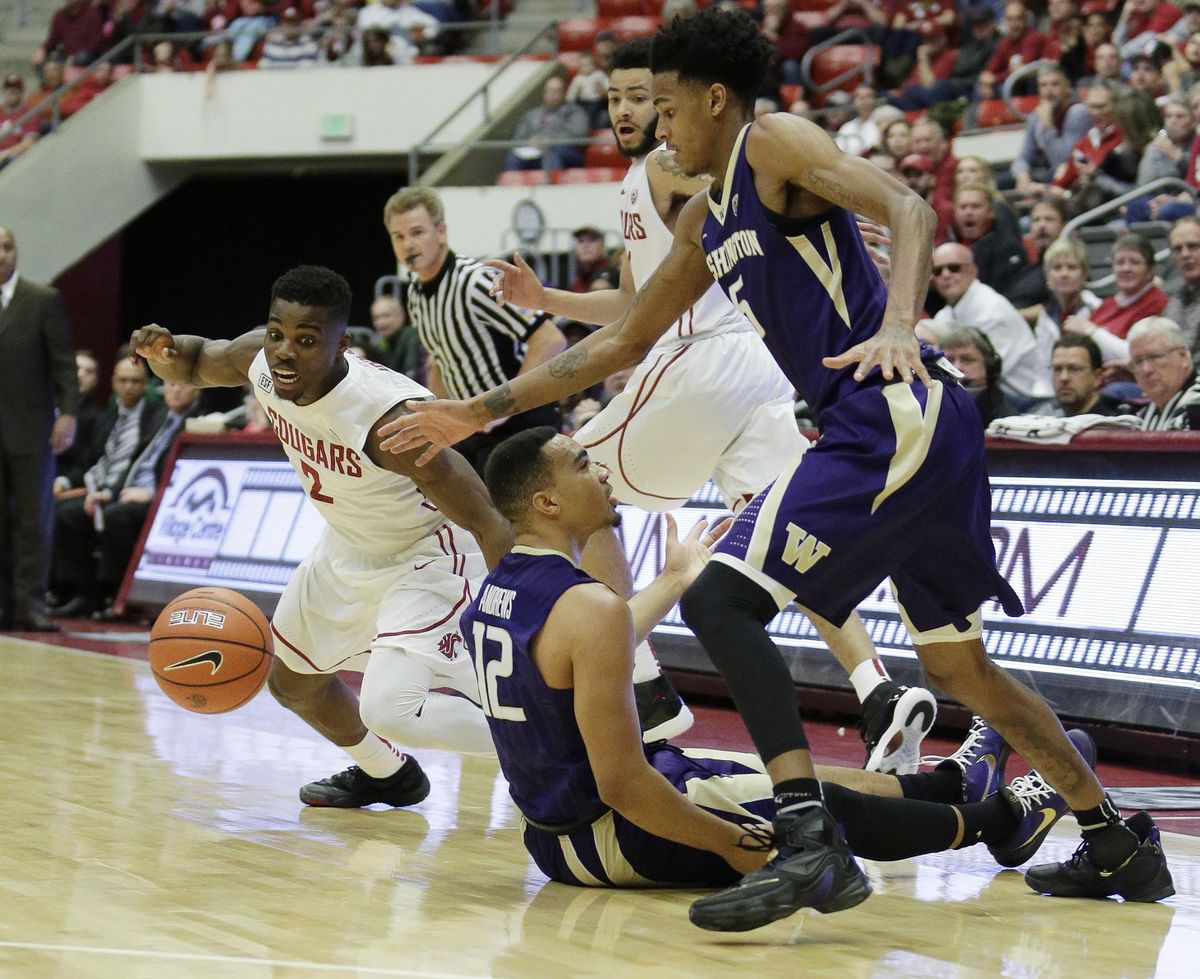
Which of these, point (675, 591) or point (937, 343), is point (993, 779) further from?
point (937, 343)

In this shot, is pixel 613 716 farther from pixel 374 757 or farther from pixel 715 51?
pixel 374 757

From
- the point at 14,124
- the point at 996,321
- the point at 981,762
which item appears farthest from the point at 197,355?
the point at 14,124

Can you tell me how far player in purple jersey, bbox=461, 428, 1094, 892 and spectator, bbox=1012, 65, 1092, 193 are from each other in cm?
811

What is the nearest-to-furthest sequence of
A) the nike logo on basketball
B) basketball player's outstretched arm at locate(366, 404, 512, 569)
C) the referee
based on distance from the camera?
basketball player's outstretched arm at locate(366, 404, 512, 569)
the nike logo on basketball
the referee

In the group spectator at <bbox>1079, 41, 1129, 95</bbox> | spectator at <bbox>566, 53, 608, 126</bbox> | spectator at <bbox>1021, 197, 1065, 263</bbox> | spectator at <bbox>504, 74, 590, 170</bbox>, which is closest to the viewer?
spectator at <bbox>1021, 197, 1065, 263</bbox>

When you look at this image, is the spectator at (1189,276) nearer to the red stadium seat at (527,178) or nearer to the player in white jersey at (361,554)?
the player in white jersey at (361,554)

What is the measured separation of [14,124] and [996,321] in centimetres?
1352

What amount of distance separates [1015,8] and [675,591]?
9350 mm

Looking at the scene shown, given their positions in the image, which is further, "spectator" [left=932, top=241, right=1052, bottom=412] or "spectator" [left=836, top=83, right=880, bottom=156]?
"spectator" [left=836, top=83, right=880, bottom=156]

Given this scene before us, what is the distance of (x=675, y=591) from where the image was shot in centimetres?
543

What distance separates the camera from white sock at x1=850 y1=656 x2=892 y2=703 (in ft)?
17.8

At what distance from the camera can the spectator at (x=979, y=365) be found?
26.6 ft

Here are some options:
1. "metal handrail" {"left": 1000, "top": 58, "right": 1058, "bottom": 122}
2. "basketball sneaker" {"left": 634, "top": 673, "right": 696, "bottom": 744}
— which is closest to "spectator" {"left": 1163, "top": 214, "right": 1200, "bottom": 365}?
"basketball sneaker" {"left": 634, "top": 673, "right": 696, "bottom": 744}

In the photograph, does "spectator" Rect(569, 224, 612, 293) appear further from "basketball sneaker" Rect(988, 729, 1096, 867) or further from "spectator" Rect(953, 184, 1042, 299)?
"basketball sneaker" Rect(988, 729, 1096, 867)
